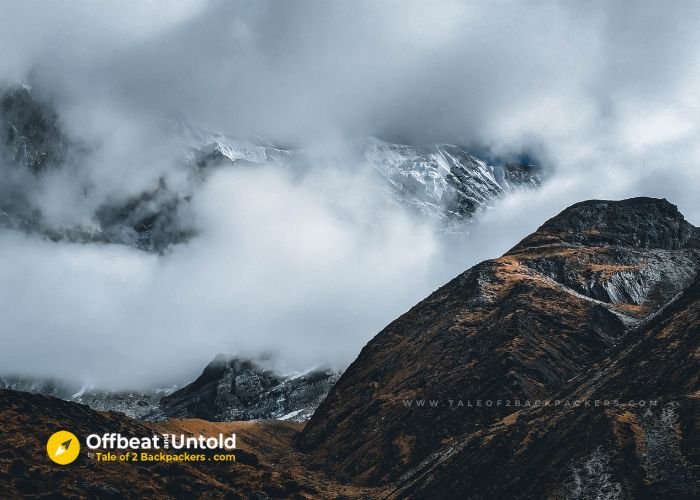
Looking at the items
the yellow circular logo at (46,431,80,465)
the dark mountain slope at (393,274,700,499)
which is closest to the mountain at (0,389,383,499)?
the yellow circular logo at (46,431,80,465)

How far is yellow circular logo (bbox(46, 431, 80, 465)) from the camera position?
6467 inches

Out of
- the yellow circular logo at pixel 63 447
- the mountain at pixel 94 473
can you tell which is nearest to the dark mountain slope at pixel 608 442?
the mountain at pixel 94 473

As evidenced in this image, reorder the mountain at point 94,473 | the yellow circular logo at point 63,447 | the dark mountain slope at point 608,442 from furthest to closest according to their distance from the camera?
1. the yellow circular logo at point 63,447
2. the mountain at point 94,473
3. the dark mountain slope at point 608,442

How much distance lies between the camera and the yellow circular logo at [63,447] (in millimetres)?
164250

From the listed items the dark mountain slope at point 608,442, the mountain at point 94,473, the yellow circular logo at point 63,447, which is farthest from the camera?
the yellow circular logo at point 63,447

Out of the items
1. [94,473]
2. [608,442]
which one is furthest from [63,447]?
[608,442]

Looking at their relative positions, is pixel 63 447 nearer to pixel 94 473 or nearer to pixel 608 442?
pixel 94 473

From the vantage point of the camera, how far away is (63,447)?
168500mm

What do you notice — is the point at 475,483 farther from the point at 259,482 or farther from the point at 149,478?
the point at 149,478

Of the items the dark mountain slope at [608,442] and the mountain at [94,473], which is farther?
the mountain at [94,473]

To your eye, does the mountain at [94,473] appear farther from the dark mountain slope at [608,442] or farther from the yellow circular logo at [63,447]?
the dark mountain slope at [608,442]

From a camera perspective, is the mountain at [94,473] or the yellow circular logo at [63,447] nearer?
the mountain at [94,473]

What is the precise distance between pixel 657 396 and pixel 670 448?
22.0 m

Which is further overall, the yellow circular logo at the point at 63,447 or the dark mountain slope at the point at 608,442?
the yellow circular logo at the point at 63,447
